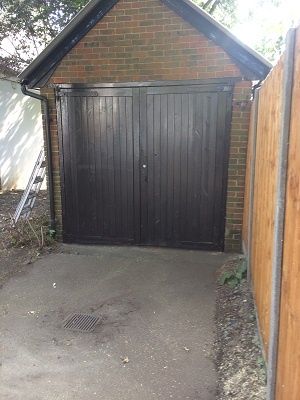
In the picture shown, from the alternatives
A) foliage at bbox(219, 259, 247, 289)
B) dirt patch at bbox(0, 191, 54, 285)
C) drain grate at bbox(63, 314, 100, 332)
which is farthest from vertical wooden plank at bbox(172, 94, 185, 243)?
drain grate at bbox(63, 314, 100, 332)

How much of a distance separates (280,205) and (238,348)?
1577mm

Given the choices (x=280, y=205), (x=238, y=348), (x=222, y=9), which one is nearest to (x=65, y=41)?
(x=280, y=205)

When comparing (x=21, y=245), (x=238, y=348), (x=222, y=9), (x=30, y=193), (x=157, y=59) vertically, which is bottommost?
(x=21, y=245)

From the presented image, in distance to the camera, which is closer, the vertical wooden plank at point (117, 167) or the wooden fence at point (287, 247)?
the wooden fence at point (287, 247)

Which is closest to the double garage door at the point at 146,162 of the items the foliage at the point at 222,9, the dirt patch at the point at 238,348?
the dirt patch at the point at 238,348

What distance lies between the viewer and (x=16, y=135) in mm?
11453

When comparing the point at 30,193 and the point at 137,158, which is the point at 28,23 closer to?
the point at 30,193

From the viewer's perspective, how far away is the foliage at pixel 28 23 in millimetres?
9852

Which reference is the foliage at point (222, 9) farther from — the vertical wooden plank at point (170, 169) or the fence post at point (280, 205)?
the fence post at point (280, 205)

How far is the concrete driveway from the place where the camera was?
2637 millimetres

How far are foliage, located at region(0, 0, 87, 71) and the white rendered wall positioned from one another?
0.87 meters

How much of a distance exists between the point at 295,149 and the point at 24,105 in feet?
38.1

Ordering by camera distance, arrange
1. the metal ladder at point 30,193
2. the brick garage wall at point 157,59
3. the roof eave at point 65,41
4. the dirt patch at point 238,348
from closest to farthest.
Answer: the dirt patch at point 238,348 < the brick garage wall at point 157,59 < the roof eave at point 65,41 < the metal ladder at point 30,193

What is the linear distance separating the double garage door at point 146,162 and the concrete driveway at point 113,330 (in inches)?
21.0
